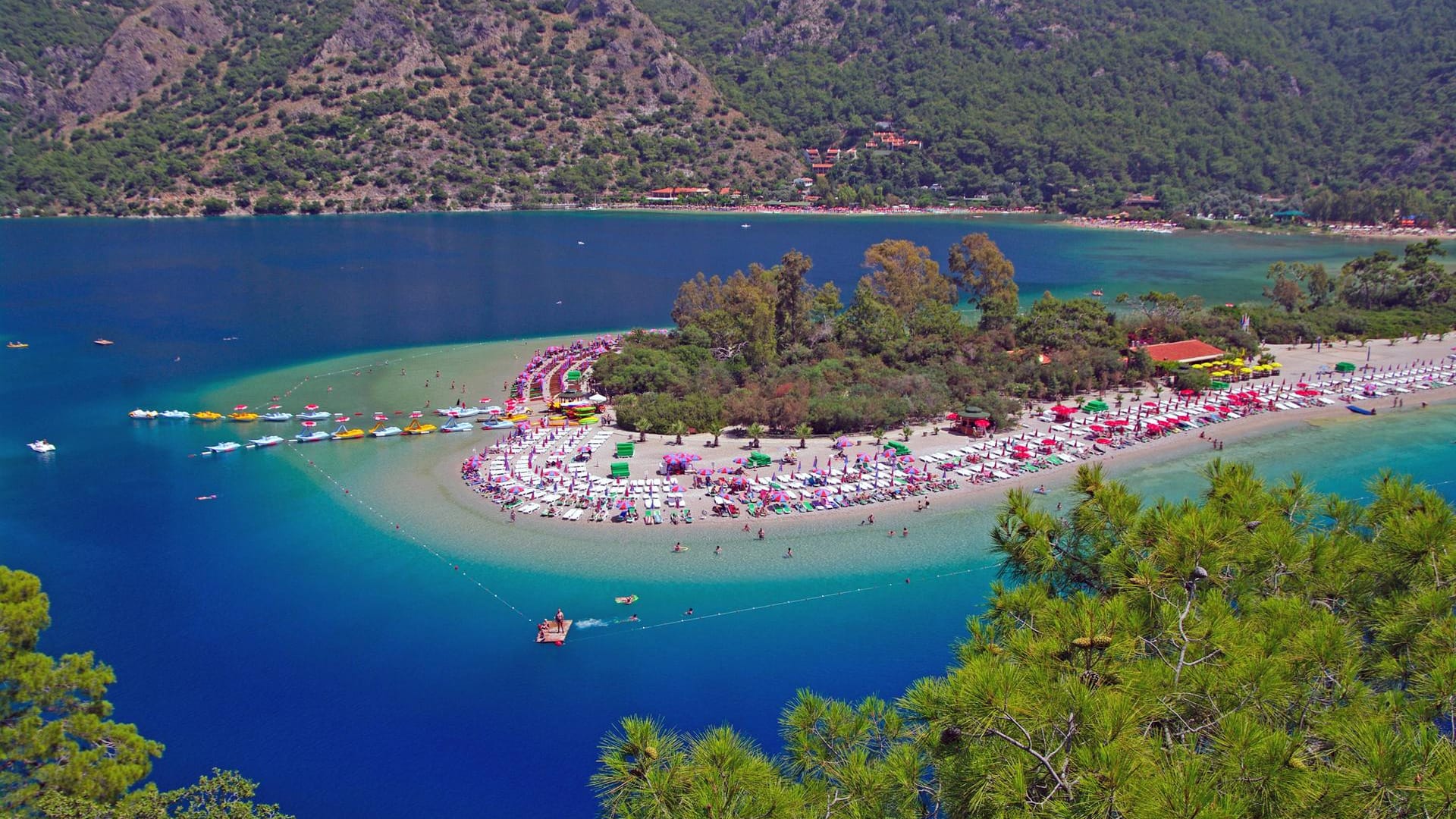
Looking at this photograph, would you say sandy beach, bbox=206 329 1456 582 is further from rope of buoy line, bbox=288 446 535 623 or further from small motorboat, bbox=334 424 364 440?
small motorboat, bbox=334 424 364 440

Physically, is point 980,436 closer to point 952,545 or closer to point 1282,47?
point 952,545

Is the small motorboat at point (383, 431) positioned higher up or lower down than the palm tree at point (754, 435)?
lower down

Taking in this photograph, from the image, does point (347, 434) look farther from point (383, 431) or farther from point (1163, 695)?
point (1163, 695)

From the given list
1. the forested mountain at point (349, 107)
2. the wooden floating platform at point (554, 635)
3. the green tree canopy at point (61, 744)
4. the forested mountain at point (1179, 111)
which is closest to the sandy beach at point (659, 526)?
the wooden floating platform at point (554, 635)

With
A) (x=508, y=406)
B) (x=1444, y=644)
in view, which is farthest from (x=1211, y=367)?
(x=1444, y=644)

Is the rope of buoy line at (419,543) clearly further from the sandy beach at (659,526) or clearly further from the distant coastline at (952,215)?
the distant coastline at (952,215)

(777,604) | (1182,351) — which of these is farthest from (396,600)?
(1182,351)
